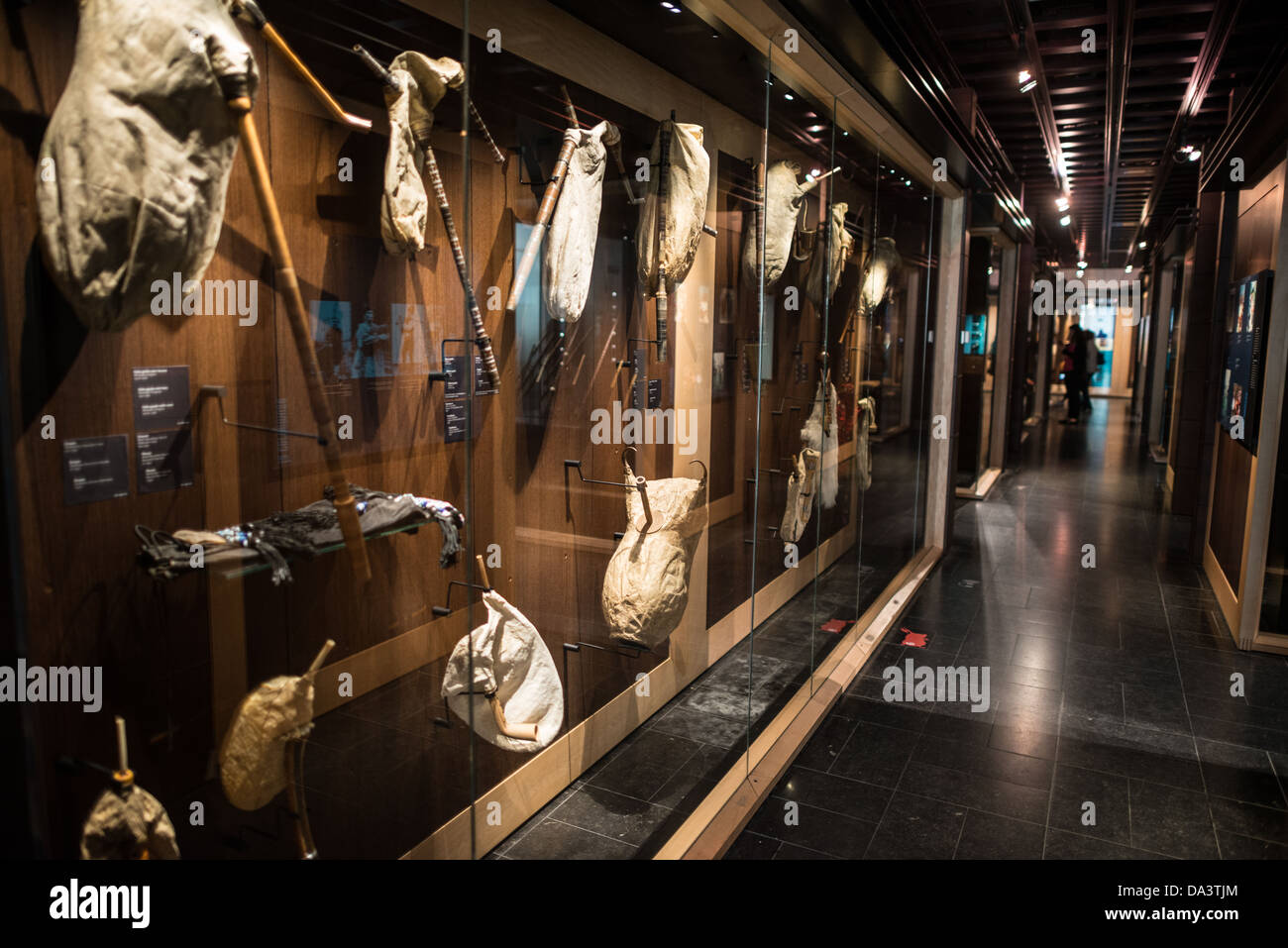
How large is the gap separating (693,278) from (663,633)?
47.1 inches

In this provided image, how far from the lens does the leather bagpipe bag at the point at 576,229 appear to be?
7.78 feet

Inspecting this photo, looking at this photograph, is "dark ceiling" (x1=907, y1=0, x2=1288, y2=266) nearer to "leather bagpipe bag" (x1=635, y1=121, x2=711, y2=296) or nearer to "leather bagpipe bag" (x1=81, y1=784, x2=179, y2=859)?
"leather bagpipe bag" (x1=635, y1=121, x2=711, y2=296)

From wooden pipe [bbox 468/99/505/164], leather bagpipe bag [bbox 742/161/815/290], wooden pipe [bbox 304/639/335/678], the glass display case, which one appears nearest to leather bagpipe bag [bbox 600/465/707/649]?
the glass display case

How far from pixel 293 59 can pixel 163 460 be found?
0.71 meters

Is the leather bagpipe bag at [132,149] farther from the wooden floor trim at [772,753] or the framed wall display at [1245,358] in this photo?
the framed wall display at [1245,358]

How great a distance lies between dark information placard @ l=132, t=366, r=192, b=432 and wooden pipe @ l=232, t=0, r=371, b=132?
0.56m

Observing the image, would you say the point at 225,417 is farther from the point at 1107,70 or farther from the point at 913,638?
the point at 1107,70

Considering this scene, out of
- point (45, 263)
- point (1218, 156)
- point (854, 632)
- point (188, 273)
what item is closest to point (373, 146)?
point (188, 273)

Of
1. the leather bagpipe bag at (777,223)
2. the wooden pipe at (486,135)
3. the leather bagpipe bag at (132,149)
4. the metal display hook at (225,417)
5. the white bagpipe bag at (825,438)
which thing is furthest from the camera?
the white bagpipe bag at (825,438)

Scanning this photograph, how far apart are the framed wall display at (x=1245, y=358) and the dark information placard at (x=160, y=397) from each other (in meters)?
5.15

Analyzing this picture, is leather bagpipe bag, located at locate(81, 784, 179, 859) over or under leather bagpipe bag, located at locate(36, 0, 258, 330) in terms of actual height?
under

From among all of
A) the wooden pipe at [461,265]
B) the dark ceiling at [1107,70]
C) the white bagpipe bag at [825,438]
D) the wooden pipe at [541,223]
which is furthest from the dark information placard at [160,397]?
the dark ceiling at [1107,70]

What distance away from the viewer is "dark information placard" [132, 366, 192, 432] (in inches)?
54.0

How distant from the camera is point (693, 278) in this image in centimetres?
299
